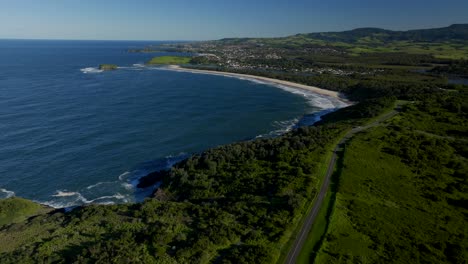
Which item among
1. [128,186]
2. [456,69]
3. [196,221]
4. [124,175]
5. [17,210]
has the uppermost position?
[456,69]

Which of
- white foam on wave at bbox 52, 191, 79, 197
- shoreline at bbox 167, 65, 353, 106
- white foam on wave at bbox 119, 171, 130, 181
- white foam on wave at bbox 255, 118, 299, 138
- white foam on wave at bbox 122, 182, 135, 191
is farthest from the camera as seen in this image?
shoreline at bbox 167, 65, 353, 106

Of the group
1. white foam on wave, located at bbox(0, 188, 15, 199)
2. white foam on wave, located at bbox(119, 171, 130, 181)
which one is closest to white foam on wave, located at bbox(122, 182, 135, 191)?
white foam on wave, located at bbox(119, 171, 130, 181)

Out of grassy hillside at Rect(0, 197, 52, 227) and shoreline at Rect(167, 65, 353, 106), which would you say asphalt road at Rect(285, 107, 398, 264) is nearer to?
grassy hillside at Rect(0, 197, 52, 227)

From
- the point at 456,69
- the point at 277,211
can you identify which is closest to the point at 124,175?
the point at 277,211

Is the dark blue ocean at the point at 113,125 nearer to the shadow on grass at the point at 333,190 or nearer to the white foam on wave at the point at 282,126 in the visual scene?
the white foam on wave at the point at 282,126

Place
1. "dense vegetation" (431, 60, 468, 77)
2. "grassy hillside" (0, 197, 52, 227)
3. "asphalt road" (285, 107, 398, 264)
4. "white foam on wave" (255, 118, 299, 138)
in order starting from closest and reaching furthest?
1. "asphalt road" (285, 107, 398, 264)
2. "grassy hillside" (0, 197, 52, 227)
3. "white foam on wave" (255, 118, 299, 138)
4. "dense vegetation" (431, 60, 468, 77)

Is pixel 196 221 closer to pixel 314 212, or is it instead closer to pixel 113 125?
pixel 314 212
